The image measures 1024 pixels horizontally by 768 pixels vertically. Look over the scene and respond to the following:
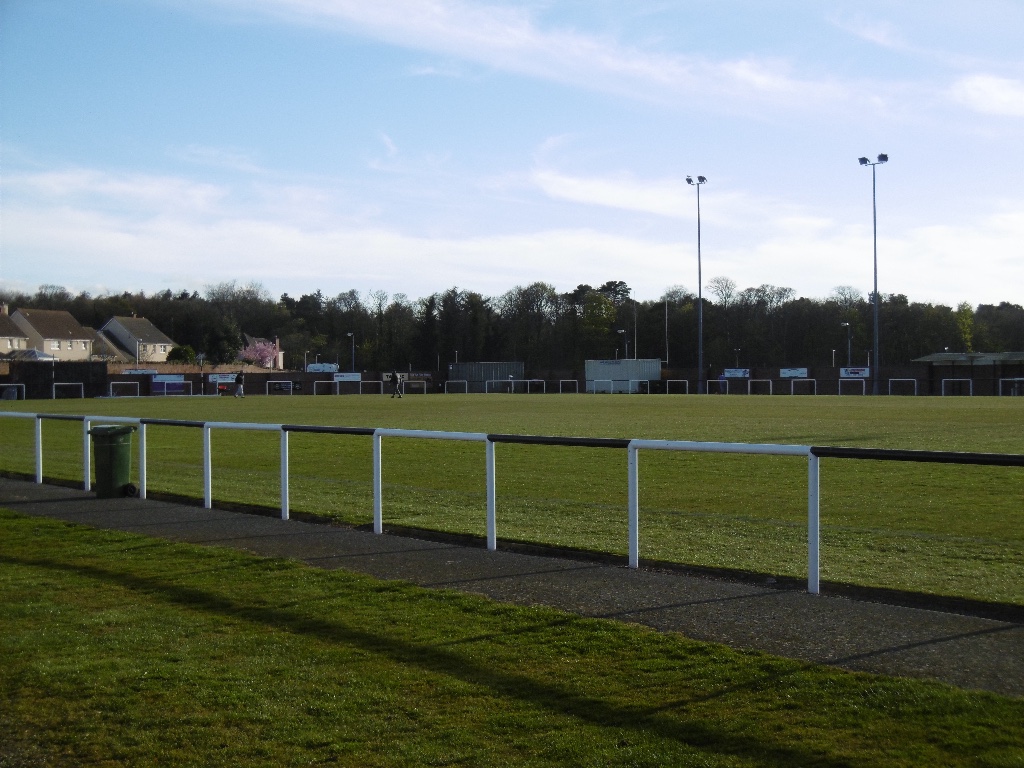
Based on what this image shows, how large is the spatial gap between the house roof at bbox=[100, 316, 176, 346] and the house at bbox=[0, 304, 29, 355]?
13467 millimetres

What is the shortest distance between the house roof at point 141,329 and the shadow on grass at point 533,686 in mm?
119453

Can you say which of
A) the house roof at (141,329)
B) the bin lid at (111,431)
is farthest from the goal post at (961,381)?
the house roof at (141,329)

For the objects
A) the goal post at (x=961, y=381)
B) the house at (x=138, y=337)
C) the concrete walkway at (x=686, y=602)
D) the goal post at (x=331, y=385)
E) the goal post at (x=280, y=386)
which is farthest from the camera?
the house at (x=138, y=337)

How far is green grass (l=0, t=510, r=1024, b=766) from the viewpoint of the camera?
12.8ft

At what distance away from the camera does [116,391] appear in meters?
65.6

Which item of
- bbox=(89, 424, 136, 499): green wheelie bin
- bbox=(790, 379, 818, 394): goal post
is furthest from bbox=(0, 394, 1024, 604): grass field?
bbox=(790, 379, 818, 394): goal post

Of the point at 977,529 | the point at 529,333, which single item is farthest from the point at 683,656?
the point at 529,333

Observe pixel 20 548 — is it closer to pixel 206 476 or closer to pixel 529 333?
pixel 206 476

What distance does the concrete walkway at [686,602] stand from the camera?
4973 mm

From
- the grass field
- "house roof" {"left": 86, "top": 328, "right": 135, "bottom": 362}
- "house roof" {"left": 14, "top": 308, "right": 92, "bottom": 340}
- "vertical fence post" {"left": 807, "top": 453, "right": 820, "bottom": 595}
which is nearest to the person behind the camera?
"vertical fence post" {"left": 807, "top": 453, "right": 820, "bottom": 595}

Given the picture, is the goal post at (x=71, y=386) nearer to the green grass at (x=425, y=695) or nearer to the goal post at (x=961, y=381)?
the goal post at (x=961, y=381)

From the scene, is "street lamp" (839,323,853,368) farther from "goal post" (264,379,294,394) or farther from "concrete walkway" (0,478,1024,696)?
"concrete walkway" (0,478,1024,696)

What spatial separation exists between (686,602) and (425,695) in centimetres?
222

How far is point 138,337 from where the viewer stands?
118750 millimetres
